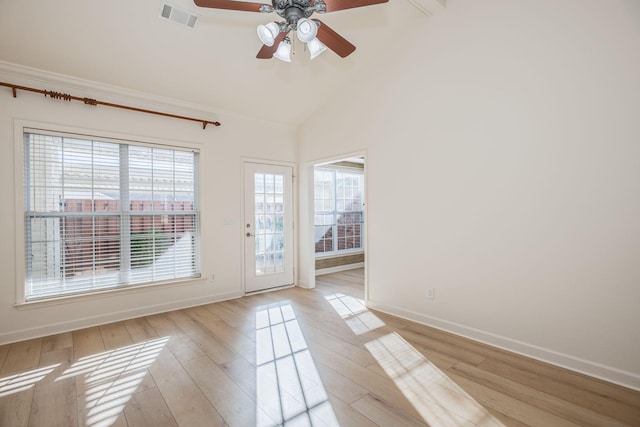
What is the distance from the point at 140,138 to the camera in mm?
3732

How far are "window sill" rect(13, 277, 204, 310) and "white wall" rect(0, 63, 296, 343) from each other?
1.2 inches

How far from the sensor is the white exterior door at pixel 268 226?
4.66 meters

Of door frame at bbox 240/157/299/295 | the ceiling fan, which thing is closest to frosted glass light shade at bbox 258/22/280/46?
the ceiling fan

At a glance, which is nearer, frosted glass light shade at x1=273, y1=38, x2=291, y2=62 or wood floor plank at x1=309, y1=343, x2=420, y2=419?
wood floor plank at x1=309, y1=343, x2=420, y2=419

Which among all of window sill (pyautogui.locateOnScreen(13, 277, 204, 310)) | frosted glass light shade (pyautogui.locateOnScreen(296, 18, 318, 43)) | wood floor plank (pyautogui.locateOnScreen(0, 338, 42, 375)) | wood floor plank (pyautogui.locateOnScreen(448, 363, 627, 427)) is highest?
frosted glass light shade (pyautogui.locateOnScreen(296, 18, 318, 43))

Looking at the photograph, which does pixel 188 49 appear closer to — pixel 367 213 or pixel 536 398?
pixel 367 213

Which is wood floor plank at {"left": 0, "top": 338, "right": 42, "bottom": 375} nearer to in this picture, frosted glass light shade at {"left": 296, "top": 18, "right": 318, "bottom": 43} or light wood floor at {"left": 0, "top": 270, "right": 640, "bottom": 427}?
light wood floor at {"left": 0, "top": 270, "right": 640, "bottom": 427}

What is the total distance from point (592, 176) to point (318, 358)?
262 cm

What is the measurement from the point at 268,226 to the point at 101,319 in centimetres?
239

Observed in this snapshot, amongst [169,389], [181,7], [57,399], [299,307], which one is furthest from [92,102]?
[299,307]

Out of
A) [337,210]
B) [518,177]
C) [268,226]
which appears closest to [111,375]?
[268,226]

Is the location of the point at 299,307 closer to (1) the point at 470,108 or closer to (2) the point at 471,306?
(2) the point at 471,306

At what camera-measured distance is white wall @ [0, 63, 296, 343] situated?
9.86 ft

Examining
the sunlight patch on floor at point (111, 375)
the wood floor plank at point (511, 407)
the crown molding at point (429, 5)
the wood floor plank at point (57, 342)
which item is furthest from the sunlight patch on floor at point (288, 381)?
the crown molding at point (429, 5)
